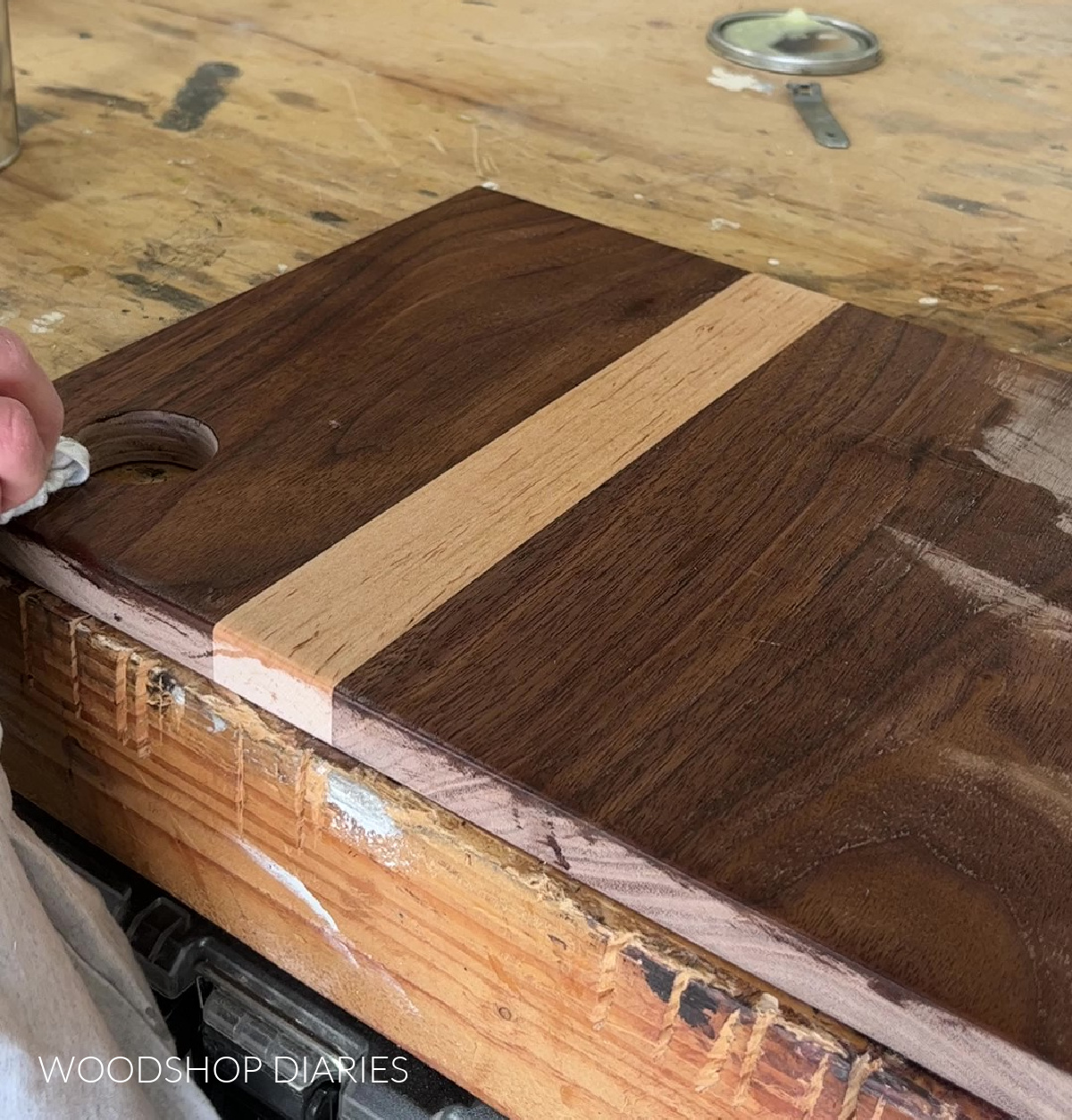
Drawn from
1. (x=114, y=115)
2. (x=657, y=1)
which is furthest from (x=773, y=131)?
(x=114, y=115)

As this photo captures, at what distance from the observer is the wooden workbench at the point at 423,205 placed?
1.43 ft

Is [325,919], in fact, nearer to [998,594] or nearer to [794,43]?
[998,594]

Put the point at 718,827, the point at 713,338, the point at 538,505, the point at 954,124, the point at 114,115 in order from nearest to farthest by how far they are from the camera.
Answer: the point at 718,827 → the point at 538,505 → the point at 713,338 → the point at 114,115 → the point at 954,124

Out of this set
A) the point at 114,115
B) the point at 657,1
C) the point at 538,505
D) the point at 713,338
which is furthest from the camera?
the point at 657,1

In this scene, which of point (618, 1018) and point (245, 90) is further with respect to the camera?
point (245, 90)

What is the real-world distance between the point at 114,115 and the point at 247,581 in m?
0.66

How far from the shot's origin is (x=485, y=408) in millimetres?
599

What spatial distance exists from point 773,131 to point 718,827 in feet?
2.59

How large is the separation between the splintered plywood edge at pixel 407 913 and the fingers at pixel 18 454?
5cm

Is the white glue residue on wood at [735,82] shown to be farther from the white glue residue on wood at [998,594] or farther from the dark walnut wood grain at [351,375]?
the white glue residue on wood at [998,594]

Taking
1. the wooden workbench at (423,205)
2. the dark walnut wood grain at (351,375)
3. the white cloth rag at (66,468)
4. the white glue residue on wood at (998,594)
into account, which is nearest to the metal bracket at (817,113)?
the wooden workbench at (423,205)

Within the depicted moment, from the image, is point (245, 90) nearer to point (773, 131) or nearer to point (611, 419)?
point (773, 131)

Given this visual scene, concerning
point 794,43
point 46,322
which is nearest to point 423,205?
point 46,322

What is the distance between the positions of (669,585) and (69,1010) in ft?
0.87
